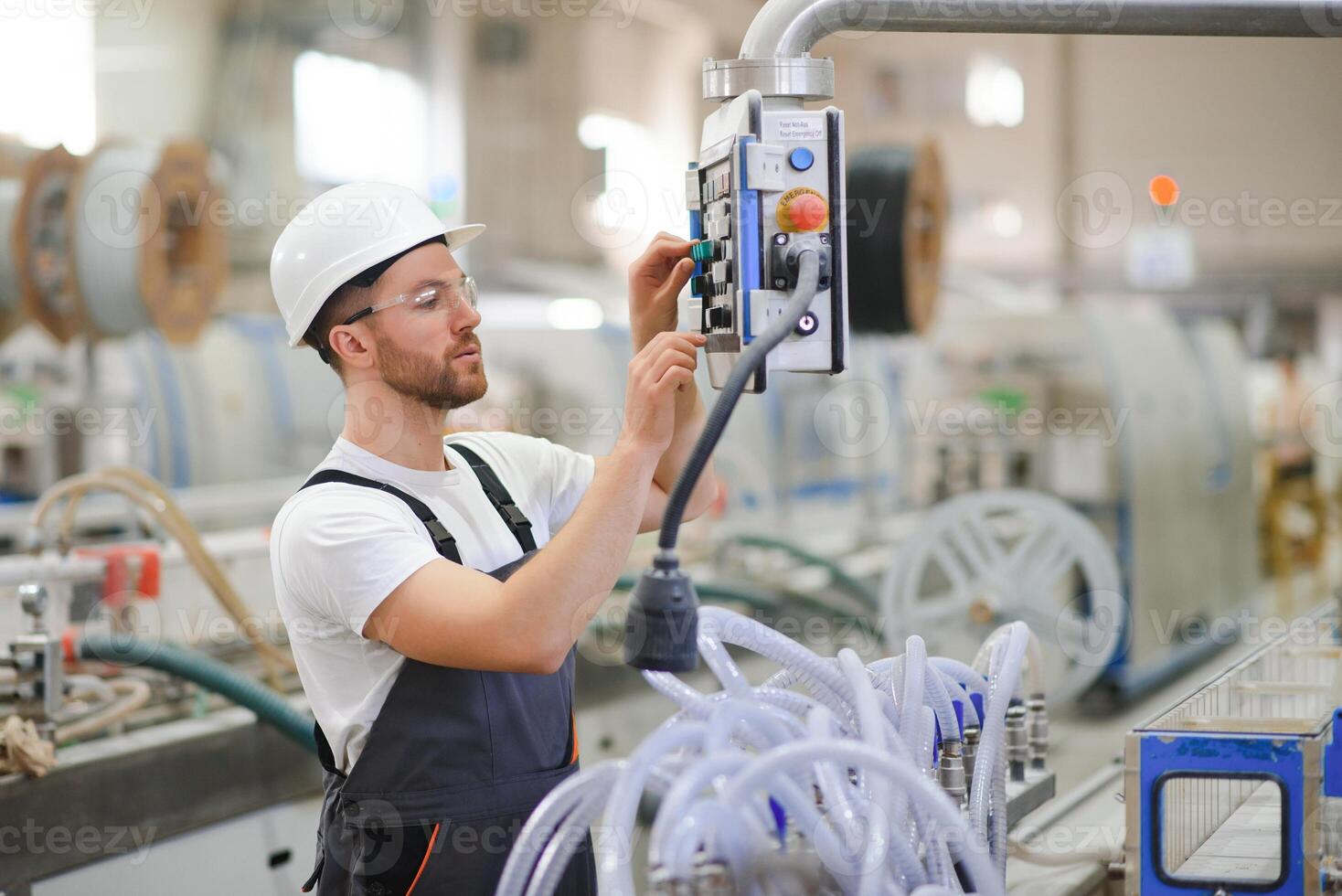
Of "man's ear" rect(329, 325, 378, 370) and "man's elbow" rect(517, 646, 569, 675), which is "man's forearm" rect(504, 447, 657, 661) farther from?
"man's ear" rect(329, 325, 378, 370)

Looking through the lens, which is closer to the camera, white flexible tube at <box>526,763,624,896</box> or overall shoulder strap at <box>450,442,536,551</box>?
white flexible tube at <box>526,763,624,896</box>

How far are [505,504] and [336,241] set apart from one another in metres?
0.38

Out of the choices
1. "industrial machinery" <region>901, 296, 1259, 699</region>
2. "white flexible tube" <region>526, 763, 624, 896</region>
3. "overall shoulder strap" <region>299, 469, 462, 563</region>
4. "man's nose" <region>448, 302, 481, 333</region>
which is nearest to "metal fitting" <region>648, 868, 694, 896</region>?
"white flexible tube" <region>526, 763, 624, 896</region>

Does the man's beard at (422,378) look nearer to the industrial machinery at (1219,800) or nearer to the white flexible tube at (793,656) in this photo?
the white flexible tube at (793,656)

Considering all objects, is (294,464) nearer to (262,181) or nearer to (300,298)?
(262,181)

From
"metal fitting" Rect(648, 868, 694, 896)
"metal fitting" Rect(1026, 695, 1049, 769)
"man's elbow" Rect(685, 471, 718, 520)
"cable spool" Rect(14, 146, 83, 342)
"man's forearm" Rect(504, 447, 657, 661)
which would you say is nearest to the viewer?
"metal fitting" Rect(648, 868, 694, 896)

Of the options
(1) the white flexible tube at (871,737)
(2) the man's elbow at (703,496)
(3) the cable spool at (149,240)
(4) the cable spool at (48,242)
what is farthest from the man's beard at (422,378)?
(4) the cable spool at (48,242)

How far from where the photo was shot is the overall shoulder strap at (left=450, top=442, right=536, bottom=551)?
1621 millimetres

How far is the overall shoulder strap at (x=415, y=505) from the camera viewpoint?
1505mm

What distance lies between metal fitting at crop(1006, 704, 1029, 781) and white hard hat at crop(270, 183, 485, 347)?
106 centimetres

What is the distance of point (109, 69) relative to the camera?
6906 mm

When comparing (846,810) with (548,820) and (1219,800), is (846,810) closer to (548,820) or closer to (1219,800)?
(548,820)

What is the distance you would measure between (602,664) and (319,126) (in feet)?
17.9

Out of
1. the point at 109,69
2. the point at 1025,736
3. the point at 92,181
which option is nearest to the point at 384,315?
the point at 1025,736
